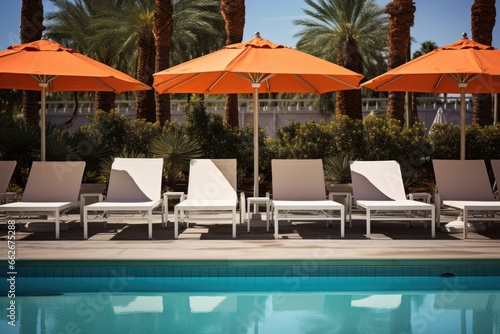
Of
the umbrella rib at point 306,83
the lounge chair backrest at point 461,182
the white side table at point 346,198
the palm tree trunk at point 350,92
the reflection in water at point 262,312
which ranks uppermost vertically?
the palm tree trunk at point 350,92

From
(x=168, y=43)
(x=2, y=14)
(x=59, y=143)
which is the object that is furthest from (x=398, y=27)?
(x=2, y=14)

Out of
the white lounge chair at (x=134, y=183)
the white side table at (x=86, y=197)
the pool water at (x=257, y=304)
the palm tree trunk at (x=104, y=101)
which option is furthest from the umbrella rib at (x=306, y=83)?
the palm tree trunk at (x=104, y=101)

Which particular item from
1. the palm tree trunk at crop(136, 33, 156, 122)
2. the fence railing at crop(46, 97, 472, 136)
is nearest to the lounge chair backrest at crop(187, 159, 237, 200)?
the palm tree trunk at crop(136, 33, 156, 122)

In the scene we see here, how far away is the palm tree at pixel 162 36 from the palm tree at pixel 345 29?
33.8ft

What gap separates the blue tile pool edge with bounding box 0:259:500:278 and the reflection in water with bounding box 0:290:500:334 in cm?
22

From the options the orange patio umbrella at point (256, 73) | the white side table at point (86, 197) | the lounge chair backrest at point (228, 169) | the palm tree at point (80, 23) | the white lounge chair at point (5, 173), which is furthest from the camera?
the palm tree at point (80, 23)

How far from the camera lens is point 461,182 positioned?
9.29 meters

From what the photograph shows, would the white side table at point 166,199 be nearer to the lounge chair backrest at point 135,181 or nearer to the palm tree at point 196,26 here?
the lounge chair backrest at point 135,181

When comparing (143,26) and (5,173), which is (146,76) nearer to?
(143,26)

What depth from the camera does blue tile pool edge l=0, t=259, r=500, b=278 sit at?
21.7 ft

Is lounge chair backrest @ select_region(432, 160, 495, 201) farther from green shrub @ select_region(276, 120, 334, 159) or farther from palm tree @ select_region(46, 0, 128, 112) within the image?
palm tree @ select_region(46, 0, 128, 112)

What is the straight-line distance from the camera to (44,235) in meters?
8.55

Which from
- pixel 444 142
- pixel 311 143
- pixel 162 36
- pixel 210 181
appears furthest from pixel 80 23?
pixel 210 181

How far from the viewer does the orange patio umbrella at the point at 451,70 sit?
8.44 metres
